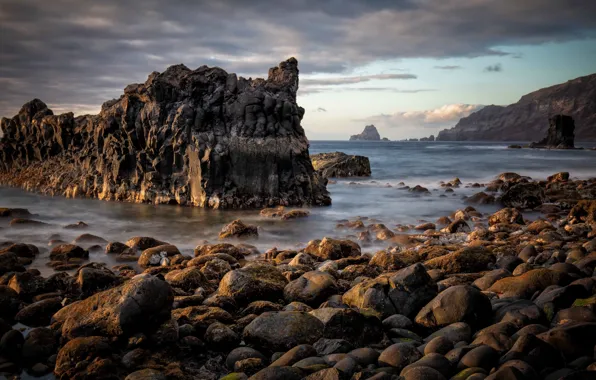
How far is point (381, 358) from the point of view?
16.4 feet

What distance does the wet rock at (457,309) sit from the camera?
5820 millimetres

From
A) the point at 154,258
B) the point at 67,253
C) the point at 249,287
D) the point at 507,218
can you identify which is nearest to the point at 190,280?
the point at 249,287

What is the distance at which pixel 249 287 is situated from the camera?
7.46 meters

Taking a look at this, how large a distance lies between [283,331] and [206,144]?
53.1ft

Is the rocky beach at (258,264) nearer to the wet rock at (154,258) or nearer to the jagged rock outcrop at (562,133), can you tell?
the wet rock at (154,258)

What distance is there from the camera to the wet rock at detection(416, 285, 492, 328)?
582cm

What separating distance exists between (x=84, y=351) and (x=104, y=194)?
20.6m

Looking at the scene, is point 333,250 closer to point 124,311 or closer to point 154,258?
point 154,258

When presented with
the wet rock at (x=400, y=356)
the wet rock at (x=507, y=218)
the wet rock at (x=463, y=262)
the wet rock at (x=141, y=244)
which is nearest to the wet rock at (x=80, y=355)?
the wet rock at (x=400, y=356)

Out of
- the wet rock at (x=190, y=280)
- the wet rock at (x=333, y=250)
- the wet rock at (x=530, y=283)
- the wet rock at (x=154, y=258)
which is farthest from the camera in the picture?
the wet rock at (x=333, y=250)

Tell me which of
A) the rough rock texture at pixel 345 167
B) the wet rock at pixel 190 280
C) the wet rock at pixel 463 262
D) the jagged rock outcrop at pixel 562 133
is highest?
the jagged rock outcrop at pixel 562 133

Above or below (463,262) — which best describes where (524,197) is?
above

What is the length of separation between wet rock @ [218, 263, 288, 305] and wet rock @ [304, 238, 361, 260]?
3547mm

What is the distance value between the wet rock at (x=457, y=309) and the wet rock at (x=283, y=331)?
1475 mm
